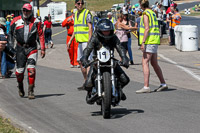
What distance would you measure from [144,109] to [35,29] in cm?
309

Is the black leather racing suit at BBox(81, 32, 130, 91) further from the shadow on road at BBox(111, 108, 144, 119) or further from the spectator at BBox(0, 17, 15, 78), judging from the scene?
the spectator at BBox(0, 17, 15, 78)

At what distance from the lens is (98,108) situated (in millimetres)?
9383

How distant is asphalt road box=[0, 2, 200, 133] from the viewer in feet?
24.7

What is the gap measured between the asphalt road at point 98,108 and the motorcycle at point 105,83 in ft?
0.87

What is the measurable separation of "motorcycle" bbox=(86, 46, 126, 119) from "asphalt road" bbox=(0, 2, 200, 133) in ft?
0.87

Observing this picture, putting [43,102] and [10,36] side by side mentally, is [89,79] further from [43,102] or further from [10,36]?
[10,36]

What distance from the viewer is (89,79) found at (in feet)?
27.8

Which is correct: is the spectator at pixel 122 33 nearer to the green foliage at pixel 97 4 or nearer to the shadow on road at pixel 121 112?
the shadow on road at pixel 121 112

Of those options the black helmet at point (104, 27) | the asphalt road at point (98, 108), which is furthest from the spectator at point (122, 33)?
the black helmet at point (104, 27)

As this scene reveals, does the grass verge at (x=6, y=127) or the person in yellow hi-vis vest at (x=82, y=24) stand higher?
the person in yellow hi-vis vest at (x=82, y=24)

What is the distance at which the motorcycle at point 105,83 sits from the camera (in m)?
8.03

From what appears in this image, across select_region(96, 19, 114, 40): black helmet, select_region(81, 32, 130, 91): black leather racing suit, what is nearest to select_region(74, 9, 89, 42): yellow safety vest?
select_region(81, 32, 130, 91): black leather racing suit

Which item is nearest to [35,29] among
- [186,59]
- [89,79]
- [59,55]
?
[89,79]

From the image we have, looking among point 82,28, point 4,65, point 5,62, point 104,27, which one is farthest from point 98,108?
point 5,62
